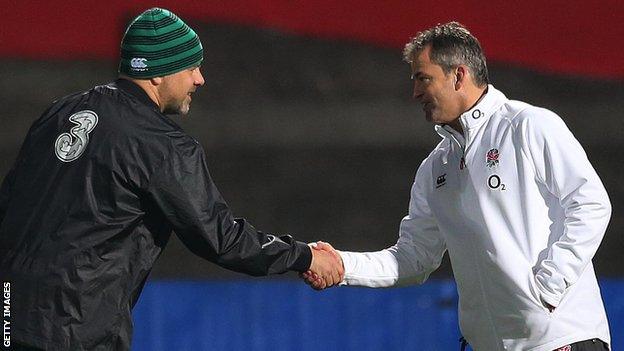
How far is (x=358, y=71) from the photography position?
17.7 feet

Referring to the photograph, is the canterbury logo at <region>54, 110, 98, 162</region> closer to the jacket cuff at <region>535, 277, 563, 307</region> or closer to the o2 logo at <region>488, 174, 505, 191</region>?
the o2 logo at <region>488, 174, 505, 191</region>

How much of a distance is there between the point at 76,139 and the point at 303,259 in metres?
0.91

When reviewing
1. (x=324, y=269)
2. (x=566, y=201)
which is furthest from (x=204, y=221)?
(x=566, y=201)

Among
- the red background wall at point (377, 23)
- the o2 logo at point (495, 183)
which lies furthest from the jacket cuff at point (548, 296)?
the red background wall at point (377, 23)

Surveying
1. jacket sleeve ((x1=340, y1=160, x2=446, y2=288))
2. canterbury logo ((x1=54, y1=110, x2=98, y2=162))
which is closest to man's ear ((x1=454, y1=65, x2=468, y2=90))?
jacket sleeve ((x1=340, y1=160, x2=446, y2=288))

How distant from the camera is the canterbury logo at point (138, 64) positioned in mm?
3674

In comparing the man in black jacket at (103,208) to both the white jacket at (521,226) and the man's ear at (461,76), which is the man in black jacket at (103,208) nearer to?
the white jacket at (521,226)

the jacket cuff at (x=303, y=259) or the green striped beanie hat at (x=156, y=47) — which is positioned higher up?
the green striped beanie hat at (x=156, y=47)

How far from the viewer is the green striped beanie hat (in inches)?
145

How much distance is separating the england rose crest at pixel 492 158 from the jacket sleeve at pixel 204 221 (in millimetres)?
683

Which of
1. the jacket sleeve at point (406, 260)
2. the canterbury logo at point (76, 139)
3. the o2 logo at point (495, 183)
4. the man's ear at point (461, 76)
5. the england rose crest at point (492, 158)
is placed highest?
the man's ear at point (461, 76)

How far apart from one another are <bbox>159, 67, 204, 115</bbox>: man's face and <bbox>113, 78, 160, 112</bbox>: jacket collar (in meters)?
0.08

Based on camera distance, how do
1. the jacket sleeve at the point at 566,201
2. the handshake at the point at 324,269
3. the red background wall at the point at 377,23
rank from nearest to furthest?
the jacket sleeve at the point at 566,201 → the handshake at the point at 324,269 → the red background wall at the point at 377,23

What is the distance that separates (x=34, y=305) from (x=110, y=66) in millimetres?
2048
